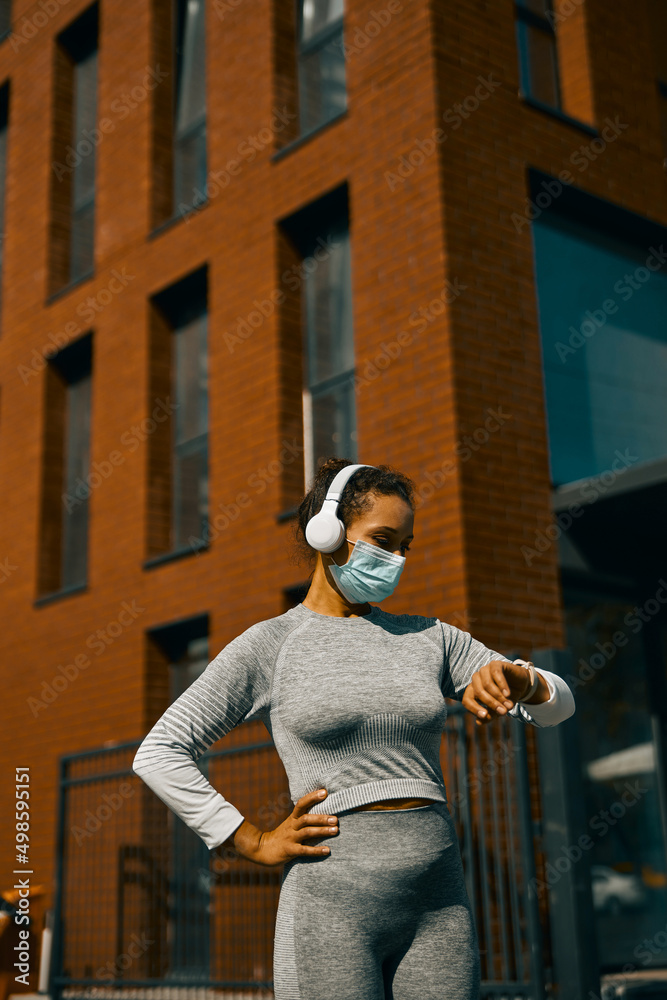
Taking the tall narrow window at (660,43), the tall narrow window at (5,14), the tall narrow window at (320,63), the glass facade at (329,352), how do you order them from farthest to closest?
the tall narrow window at (5,14) → the tall narrow window at (660,43) → the tall narrow window at (320,63) → the glass facade at (329,352)

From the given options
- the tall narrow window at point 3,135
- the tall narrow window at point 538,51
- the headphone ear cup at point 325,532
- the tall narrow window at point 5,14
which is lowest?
the headphone ear cup at point 325,532

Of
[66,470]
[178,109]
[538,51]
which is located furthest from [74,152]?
[538,51]

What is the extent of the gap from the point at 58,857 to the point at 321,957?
7.60 m

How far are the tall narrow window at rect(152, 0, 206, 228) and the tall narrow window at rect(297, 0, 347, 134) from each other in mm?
1539

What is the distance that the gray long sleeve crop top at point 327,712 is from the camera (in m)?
2.19

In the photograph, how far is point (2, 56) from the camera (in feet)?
48.0

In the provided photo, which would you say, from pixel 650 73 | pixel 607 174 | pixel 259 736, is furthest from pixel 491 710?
pixel 650 73

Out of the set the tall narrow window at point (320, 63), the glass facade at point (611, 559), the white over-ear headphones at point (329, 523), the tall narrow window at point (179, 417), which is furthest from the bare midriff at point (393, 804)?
the tall narrow window at point (320, 63)

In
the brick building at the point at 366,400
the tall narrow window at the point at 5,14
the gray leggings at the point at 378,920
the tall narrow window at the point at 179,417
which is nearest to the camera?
the gray leggings at the point at 378,920

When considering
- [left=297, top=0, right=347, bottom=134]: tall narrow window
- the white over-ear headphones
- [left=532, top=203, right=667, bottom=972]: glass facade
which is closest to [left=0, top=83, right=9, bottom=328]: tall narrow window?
[left=297, top=0, right=347, bottom=134]: tall narrow window

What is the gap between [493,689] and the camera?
83.0 inches

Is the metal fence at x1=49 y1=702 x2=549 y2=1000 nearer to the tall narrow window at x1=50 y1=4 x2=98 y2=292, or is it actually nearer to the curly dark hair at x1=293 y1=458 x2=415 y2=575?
the curly dark hair at x1=293 y1=458 x2=415 y2=575

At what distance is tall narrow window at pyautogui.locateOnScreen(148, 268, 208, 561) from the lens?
10.3 metres

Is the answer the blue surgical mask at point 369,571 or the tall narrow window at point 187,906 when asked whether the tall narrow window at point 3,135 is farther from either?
the blue surgical mask at point 369,571
